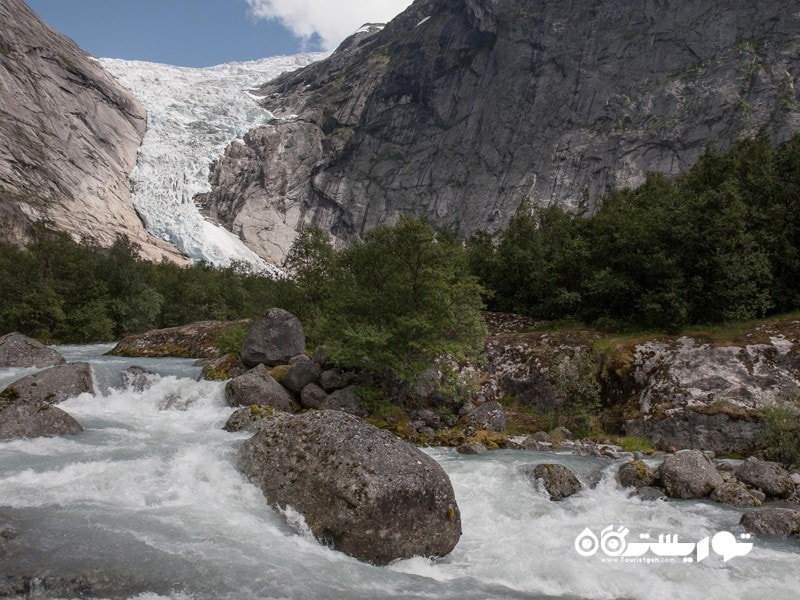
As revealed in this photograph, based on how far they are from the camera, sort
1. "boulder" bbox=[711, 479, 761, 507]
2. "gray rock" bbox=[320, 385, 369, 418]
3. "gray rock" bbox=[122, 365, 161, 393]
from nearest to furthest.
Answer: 1. "boulder" bbox=[711, 479, 761, 507]
2. "gray rock" bbox=[320, 385, 369, 418]
3. "gray rock" bbox=[122, 365, 161, 393]

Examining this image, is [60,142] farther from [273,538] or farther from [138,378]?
[273,538]

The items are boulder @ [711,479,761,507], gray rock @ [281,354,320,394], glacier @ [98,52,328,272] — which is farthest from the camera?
glacier @ [98,52,328,272]

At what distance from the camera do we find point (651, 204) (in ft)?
98.6

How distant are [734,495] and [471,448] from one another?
7144mm

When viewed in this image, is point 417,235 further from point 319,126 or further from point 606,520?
point 319,126

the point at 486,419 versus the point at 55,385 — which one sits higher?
the point at 55,385

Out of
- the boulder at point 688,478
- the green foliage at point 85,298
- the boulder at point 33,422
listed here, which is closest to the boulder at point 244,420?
the boulder at point 33,422

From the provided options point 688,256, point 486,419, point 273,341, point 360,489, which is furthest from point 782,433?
point 273,341

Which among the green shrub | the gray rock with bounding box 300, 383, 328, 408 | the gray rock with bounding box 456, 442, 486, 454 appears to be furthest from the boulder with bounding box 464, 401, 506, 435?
the green shrub

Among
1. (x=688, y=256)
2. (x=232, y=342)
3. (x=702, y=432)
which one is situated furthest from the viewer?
(x=232, y=342)

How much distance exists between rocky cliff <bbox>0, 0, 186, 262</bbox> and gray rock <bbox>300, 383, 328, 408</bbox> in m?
84.9

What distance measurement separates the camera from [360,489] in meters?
9.33

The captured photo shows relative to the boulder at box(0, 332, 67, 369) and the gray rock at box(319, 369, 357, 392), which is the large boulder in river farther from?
the boulder at box(0, 332, 67, 369)

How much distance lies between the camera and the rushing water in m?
7.64
